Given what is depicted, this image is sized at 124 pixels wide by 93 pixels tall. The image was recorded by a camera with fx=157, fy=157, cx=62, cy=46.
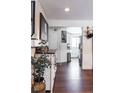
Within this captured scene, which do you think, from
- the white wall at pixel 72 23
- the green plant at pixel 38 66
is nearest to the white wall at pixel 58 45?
the white wall at pixel 72 23

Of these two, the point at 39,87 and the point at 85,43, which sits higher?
the point at 85,43

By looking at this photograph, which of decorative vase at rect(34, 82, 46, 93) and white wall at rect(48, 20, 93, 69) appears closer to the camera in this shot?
decorative vase at rect(34, 82, 46, 93)

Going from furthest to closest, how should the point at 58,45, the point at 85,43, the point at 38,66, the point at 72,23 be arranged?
1. the point at 58,45
2. the point at 72,23
3. the point at 85,43
4. the point at 38,66

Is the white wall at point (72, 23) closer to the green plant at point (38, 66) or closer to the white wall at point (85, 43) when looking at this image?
the white wall at point (85, 43)

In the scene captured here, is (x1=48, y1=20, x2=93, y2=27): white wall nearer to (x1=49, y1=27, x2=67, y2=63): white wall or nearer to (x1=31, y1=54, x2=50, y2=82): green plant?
(x1=49, y1=27, x2=67, y2=63): white wall

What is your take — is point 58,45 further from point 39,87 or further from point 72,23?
point 39,87

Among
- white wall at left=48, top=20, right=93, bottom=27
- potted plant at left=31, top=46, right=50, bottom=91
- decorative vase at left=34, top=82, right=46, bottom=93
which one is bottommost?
decorative vase at left=34, top=82, right=46, bottom=93

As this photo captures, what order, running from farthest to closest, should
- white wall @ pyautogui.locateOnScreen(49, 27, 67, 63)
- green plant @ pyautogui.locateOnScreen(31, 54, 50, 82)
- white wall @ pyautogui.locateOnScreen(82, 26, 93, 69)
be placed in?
white wall @ pyautogui.locateOnScreen(49, 27, 67, 63), white wall @ pyautogui.locateOnScreen(82, 26, 93, 69), green plant @ pyautogui.locateOnScreen(31, 54, 50, 82)

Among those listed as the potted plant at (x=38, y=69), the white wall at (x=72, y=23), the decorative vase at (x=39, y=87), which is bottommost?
the decorative vase at (x=39, y=87)

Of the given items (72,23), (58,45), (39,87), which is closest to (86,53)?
(72,23)

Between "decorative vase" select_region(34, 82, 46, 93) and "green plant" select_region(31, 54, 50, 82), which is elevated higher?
"green plant" select_region(31, 54, 50, 82)

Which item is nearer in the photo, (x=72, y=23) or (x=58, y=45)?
(x=72, y=23)

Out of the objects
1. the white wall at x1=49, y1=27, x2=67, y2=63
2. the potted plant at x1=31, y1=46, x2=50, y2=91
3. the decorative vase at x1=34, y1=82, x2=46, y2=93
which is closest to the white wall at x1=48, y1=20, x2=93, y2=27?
the white wall at x1=49, y1=27, x2=67, y2=63
